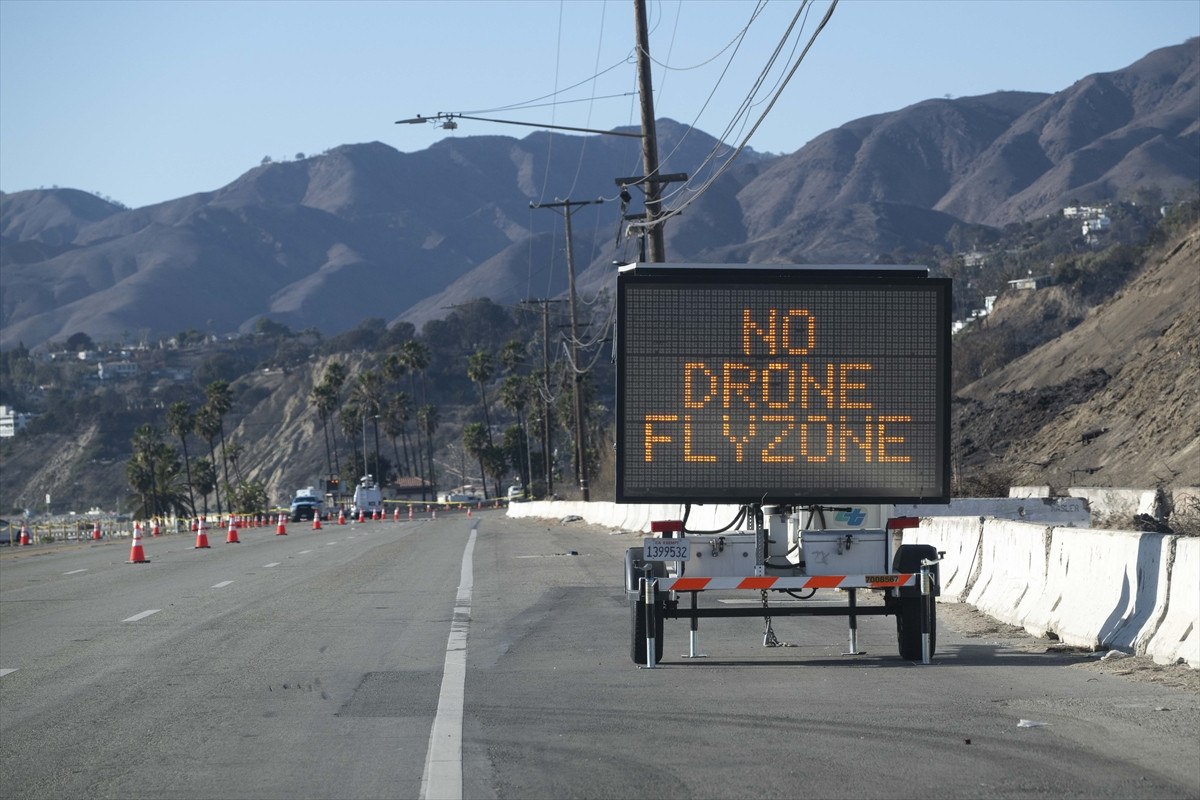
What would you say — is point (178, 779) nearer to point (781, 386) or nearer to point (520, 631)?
point (781, 386)

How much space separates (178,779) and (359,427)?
160056mm

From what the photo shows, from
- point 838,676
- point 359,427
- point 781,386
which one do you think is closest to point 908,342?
point 781,386

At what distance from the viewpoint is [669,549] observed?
1256 cm

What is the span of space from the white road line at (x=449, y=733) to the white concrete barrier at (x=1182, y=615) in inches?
198

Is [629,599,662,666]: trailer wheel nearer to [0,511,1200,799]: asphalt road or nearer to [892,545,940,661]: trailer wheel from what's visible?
[0,511,1200,799]: asphalt road

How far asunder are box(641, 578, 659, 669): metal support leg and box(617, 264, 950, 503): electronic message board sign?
0.68 meters

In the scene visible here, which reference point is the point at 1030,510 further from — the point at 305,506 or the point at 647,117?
the point at 305,506

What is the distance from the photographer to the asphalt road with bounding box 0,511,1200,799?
829 cm

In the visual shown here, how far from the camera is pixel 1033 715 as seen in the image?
9.91 meters

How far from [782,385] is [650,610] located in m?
2.05

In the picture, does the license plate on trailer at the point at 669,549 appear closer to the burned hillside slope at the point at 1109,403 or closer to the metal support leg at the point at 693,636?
the metal support leg at the point at 693,636

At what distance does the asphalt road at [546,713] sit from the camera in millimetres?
8289

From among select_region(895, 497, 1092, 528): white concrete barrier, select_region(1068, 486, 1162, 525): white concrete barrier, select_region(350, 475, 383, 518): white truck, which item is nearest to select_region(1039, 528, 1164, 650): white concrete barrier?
select_region(895, 497, 1092, 528): white concrete barrier

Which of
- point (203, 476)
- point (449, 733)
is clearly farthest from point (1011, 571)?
point (203, 476)
